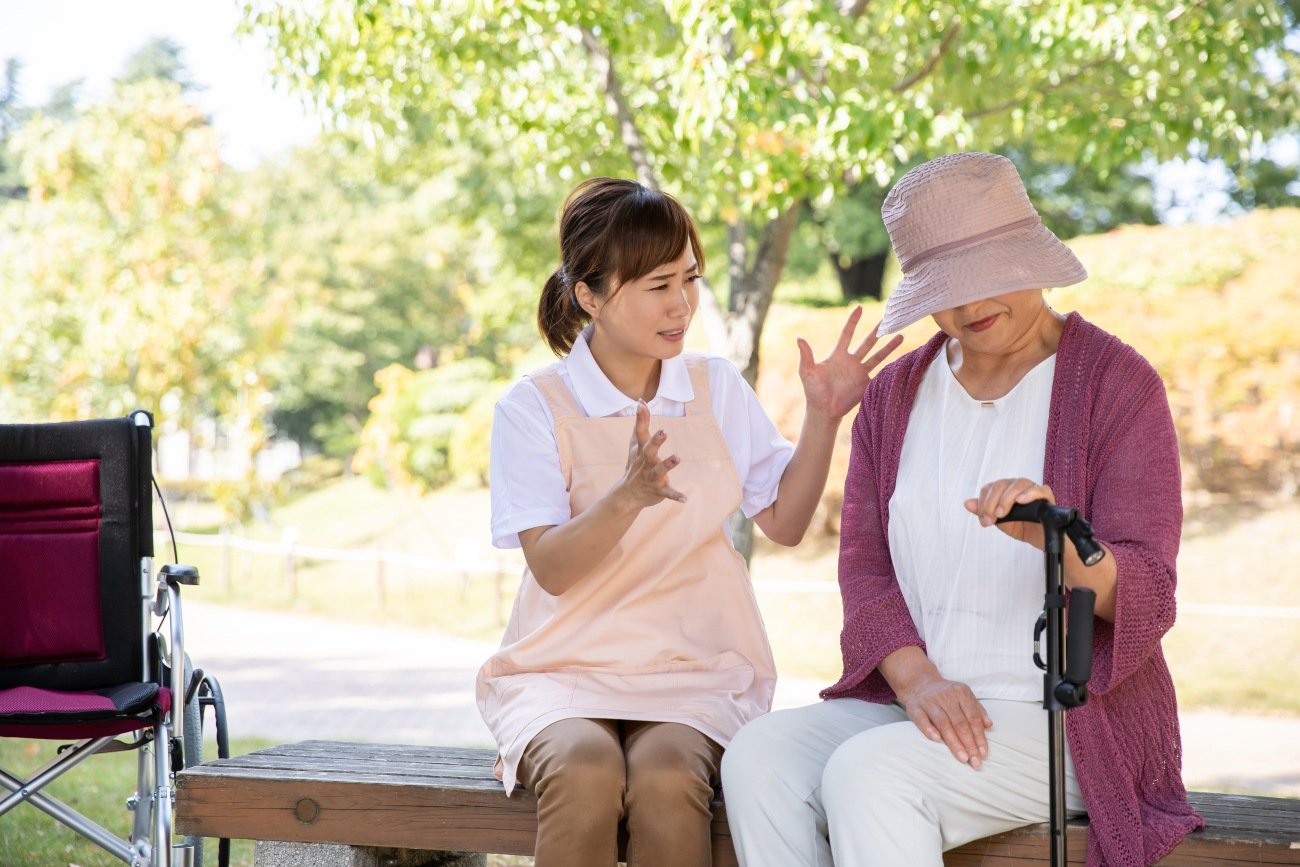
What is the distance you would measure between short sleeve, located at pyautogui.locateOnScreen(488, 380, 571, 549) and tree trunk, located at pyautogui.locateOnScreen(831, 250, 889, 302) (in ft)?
34.5

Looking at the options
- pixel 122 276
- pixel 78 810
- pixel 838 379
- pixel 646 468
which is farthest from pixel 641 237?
pixel 122 276

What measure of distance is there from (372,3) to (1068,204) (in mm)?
9049

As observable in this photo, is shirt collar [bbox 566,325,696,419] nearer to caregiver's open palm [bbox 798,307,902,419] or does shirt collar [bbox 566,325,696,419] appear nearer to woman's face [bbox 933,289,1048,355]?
caregiver's open palm [bbox 798,307,902,419]

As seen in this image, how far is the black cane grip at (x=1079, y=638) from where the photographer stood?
1678mm

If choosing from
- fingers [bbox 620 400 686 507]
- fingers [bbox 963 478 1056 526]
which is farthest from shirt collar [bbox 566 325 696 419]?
fingers [bbox 963 478 1056 526]

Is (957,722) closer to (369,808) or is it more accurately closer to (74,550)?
(369,808)

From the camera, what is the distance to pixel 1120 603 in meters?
1.96

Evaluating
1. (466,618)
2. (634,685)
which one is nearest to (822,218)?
(466,618)

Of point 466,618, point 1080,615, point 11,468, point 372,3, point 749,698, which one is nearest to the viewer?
point 1080,615

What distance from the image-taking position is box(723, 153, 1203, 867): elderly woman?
2.02m

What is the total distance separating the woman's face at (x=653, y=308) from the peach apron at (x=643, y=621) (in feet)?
0.47

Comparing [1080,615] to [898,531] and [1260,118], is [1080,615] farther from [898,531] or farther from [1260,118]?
[1260,118]

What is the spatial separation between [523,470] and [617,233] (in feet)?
1.53

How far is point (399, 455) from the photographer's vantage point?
1443 centimetres
